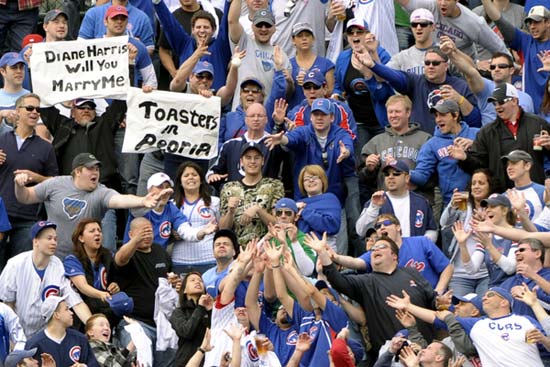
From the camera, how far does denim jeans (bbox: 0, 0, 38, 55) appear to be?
80.2 ft

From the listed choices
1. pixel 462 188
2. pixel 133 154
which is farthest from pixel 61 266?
pixel 462 188

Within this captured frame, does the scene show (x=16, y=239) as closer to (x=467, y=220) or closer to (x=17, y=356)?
(x=17, y=356)

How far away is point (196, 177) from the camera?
2078 centimetres

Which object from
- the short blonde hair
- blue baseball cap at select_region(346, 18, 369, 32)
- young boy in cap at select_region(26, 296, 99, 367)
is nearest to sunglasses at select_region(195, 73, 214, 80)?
blue baseball cap at select_region(346, 18, 369, 32)

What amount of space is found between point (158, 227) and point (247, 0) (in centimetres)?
407

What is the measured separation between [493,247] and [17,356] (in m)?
4.82

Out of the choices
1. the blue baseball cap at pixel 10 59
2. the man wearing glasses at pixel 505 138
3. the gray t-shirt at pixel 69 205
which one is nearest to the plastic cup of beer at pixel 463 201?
the man wearing glasses at pixel 505 138

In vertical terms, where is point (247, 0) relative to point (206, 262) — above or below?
above

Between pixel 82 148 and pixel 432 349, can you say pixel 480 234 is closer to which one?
pixel 432 349

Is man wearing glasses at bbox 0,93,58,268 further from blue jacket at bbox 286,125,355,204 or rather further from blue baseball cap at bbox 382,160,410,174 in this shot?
blue baseball cap at bbox 382,160,410,174

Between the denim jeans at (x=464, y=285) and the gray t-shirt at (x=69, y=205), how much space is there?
12.2 feet

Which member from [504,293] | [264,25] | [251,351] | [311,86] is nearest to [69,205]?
[251,351]

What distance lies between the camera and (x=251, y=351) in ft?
61.0

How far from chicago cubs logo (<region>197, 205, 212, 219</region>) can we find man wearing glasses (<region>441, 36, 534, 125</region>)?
325cm
